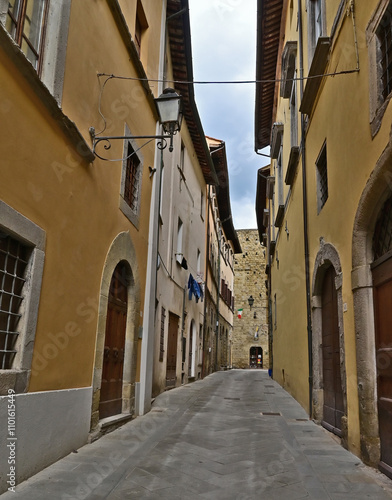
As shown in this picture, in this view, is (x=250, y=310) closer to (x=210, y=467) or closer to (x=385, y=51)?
(x=210, y=467)

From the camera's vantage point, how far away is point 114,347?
22.1 feet

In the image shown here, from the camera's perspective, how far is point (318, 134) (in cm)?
714

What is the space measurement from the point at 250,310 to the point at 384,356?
3058 centimetres

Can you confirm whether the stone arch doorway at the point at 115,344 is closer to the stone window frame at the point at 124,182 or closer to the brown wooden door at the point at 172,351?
the stone window frame at the point at 124,182

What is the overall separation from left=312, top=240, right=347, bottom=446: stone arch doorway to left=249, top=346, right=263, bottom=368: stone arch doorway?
27.1 metres

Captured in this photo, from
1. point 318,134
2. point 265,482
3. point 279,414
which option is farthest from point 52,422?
point 318,134

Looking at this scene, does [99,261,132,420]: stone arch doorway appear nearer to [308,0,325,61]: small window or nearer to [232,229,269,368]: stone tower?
[308,0,325,61]: small window

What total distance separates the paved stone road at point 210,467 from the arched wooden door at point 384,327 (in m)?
0.34

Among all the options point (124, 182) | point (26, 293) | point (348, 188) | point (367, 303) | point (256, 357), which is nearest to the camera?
point (26, 293)

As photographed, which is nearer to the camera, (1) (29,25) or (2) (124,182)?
(1) (29,25)

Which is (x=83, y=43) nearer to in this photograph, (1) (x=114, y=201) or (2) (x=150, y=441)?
(1) (x=114, y=201)

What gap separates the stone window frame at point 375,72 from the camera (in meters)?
4.20

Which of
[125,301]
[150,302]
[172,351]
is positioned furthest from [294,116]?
[172,351]

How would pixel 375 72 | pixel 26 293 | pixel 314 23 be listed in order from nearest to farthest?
pixel 26 293 → pixel 375 72 → pixel 314 23
